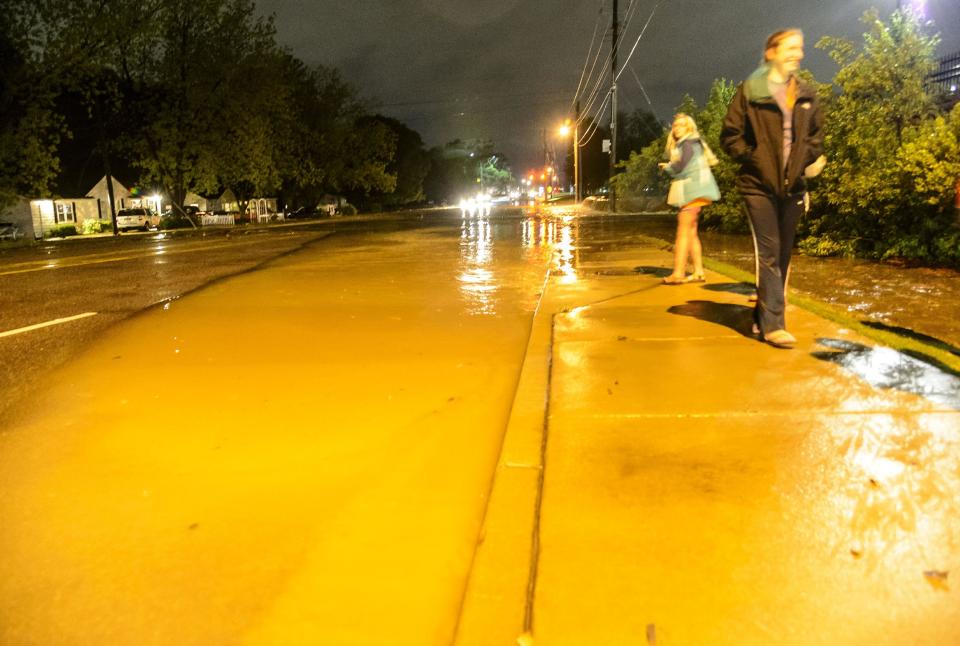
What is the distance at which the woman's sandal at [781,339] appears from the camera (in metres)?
4.98

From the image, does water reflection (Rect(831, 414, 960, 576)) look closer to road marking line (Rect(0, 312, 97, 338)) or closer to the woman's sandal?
the woman's sandal

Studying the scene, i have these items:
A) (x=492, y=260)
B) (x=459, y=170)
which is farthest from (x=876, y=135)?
(x=459, y=170)

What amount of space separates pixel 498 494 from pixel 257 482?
125 centimetres

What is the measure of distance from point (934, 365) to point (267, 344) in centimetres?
487

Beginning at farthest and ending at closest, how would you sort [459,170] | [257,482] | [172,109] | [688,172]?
[459,170] → [172,109] → [688,172] → [257,482]

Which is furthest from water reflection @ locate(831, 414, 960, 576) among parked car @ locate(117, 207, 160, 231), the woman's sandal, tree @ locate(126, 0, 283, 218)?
parked car @ locate(117, 207, 160, 231)

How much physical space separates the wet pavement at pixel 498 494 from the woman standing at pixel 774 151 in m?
0.48

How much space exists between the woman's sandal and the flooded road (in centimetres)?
176

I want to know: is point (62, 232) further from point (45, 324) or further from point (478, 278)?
point (478, 278)

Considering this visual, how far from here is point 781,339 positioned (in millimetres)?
4996

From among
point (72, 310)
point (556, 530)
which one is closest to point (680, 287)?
point (556, 530)

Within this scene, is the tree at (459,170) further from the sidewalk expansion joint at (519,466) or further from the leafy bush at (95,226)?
the sidewalk expansion joint at (519,466)

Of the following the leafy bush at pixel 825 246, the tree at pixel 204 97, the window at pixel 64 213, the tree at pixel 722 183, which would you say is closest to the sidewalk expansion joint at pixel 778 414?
the leafy bush at pixel 825 246

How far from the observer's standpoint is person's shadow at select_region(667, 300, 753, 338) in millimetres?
5785
